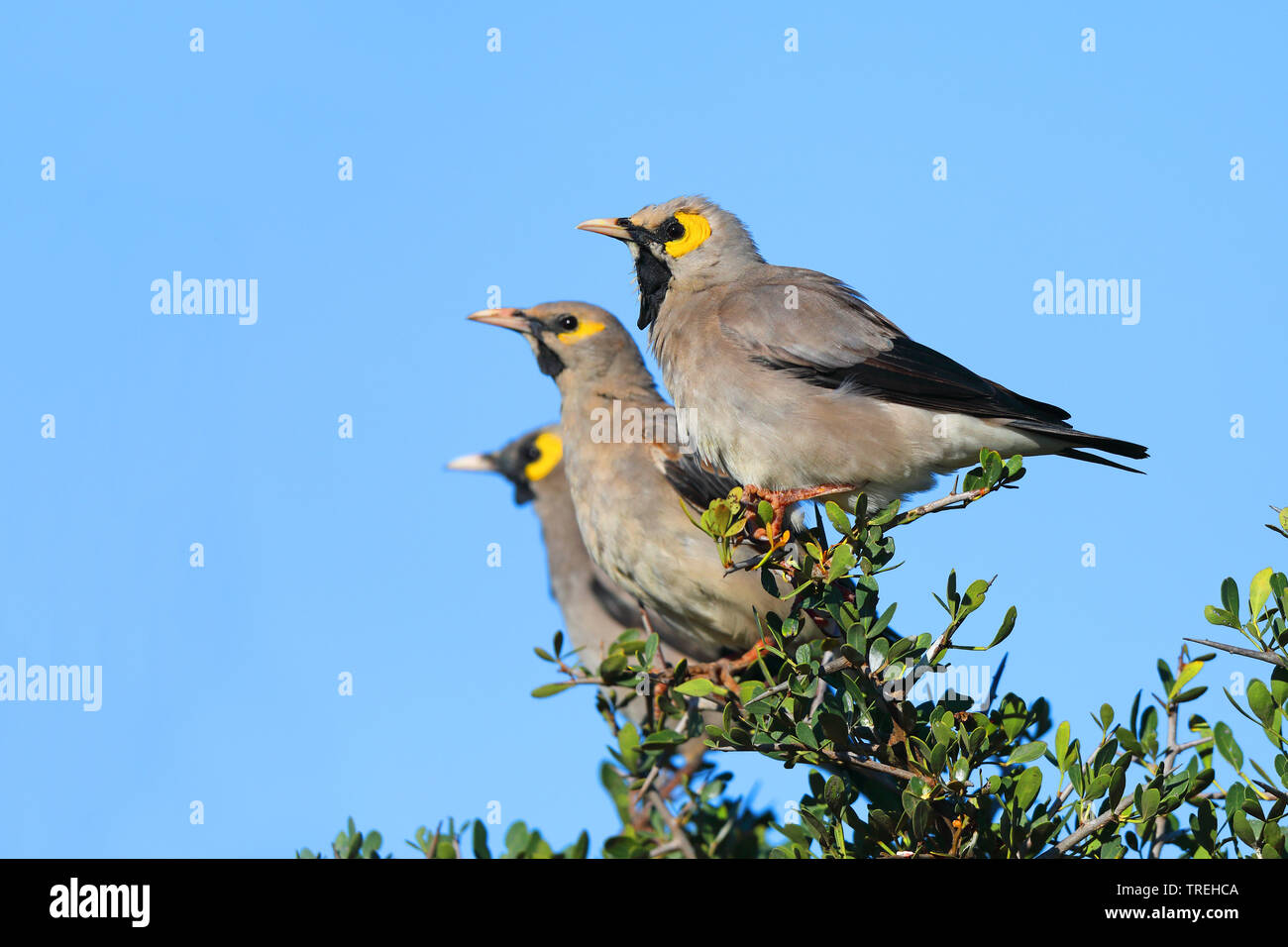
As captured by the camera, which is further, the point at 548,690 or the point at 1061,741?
the point at 548,690

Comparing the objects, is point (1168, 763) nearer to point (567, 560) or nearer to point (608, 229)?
point (608, 229)

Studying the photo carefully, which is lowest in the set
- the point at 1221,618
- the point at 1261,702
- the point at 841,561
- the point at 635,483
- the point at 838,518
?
the point at 1261,702

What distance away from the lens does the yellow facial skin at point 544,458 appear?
29.5 ft

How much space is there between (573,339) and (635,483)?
120 centimetres

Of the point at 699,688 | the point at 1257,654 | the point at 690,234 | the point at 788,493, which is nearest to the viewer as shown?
the point at 1257,654

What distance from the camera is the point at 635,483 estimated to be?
639 centimetres

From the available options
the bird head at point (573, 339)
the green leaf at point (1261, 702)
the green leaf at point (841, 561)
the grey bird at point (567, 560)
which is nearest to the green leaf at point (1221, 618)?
the green leaf at point (1261, 702)

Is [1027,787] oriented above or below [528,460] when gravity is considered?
below

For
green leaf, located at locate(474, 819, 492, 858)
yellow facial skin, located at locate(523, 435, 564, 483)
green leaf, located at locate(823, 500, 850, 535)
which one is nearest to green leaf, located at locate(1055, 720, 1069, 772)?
green leaf, located at locate(823, 500, 850, 535)

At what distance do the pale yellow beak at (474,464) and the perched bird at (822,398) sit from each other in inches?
168

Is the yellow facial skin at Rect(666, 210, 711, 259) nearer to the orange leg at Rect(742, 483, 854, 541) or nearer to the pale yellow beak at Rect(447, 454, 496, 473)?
the orange leg at Rect(742, 483, 854, 541)

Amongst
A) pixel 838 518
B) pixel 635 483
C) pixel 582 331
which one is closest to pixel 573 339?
pixel 582 331
